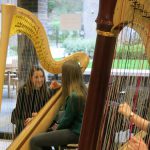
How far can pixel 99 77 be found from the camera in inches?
36.8

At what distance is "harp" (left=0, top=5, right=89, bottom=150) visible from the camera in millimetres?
1271

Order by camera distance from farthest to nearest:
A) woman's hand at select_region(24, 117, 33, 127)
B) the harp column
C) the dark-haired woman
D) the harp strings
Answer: the dark-haired woman < woman's hand at select_region(24, 117, 33, 127) < the harp strings < the harp column

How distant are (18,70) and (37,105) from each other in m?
0.53

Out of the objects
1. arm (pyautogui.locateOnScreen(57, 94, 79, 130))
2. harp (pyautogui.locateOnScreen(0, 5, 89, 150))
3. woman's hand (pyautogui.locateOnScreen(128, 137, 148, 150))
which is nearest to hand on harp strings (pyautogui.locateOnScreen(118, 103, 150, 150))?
woman's hand (pyautogui.locateOnScreen(128, 137, 148, 150))

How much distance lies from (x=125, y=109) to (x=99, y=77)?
1.06 ft

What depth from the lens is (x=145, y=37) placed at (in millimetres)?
945

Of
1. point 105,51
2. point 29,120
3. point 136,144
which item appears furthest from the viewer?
point 29,120

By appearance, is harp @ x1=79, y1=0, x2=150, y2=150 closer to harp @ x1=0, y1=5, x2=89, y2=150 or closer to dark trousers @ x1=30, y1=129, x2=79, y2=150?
harp @ x1=0, y1=5, x2=89, y2=150

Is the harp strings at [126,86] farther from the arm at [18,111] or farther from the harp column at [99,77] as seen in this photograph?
the arm at [18,111]

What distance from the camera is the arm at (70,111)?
214 cm

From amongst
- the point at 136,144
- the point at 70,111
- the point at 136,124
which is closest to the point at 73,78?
the point at 70,111

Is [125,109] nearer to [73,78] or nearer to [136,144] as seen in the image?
[136,144]

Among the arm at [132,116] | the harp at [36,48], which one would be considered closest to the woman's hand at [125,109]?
the arm at [132,116]

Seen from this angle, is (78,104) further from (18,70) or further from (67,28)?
(67,28)
